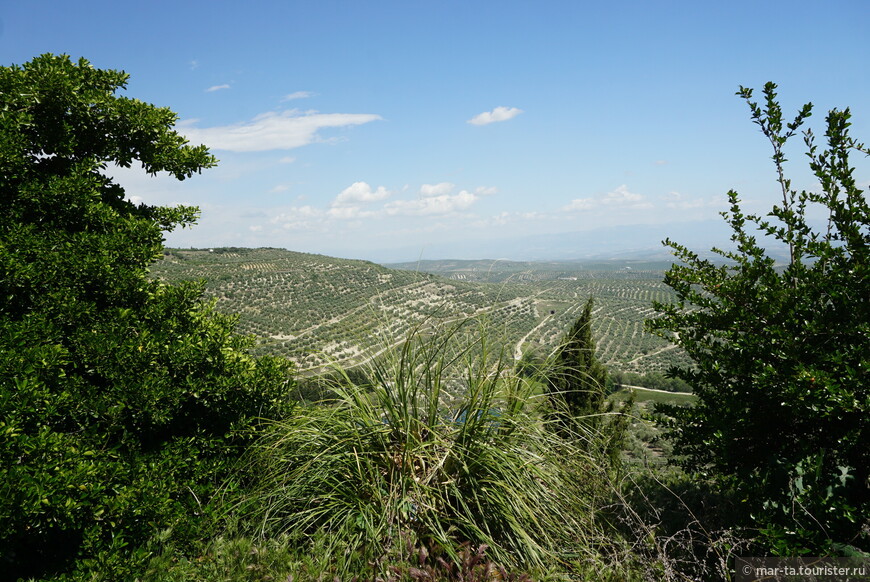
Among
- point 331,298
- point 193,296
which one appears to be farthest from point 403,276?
point 193,296

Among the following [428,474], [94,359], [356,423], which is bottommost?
[428,474]

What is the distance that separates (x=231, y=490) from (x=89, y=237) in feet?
6.70

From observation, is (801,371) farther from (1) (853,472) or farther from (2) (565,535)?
(2) (565,535)

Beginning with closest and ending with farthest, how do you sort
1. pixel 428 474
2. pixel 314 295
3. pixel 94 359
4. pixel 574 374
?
pixel 428 474 < pixel 94 359 < pixel 574 374 < pixel 314 295

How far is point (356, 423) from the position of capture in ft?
10.4

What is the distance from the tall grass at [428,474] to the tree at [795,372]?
0.99m

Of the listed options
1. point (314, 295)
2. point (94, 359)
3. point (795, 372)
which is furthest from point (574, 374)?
point (314, 295)

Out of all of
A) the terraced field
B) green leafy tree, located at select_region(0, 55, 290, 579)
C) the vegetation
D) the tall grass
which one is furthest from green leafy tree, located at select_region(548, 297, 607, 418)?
green leafy tree, located at select_region(0, 55, 290, 579)

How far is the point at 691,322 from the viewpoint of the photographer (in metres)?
4.00

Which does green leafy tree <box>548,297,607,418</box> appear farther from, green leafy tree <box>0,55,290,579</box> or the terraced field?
green leafy tree <box>0,55,290,579</box>

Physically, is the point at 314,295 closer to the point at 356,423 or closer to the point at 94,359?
the point at 94,359

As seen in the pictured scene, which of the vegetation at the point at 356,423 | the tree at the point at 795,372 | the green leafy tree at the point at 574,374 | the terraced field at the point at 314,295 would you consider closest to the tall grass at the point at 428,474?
the vegetation at the point at 356,423

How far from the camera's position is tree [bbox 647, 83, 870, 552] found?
262cm

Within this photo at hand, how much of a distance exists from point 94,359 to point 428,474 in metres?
2.22
